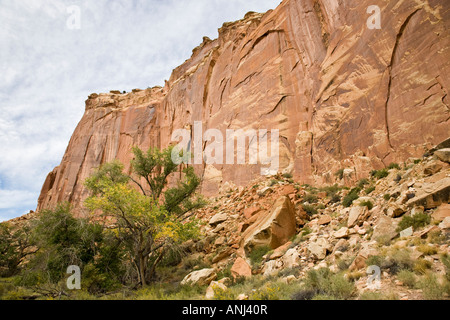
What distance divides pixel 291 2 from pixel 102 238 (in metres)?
22.3

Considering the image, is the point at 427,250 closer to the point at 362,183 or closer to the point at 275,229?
the point at 275,229

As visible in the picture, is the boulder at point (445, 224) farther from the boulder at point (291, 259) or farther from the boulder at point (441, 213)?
the boulder at point (291, 259)

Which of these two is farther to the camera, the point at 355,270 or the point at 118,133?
the point at 118,133

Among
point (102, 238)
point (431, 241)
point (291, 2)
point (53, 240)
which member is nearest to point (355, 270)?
point (431, 241)

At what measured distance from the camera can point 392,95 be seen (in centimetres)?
1148

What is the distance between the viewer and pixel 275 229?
10273 mm

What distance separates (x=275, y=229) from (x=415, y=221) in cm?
509

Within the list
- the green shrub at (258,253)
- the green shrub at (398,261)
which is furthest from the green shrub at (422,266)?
the green shrub at (258,253)

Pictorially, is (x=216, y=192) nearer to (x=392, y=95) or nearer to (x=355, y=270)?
(x=392, y=95)

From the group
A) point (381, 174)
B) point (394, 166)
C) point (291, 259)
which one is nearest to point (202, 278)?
point (291, 259)

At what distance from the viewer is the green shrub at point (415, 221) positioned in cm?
602

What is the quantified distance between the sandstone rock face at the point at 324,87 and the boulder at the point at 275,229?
172 inches
